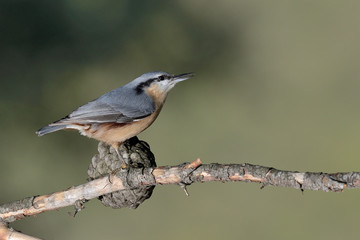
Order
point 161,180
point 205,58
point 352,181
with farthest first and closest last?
point 205,58
point 161,180
point 352,181

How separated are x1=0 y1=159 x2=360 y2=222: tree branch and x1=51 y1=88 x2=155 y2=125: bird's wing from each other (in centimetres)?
32

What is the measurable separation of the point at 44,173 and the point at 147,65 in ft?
3.07

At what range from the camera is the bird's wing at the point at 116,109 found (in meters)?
1.79

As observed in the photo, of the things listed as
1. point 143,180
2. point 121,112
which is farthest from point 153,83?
point 143,180

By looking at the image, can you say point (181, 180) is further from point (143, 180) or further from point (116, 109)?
point (116, 109)

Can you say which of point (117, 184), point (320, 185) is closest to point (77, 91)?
point (117, 184)

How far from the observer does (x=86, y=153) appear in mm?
3242

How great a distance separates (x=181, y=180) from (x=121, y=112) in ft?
1.86

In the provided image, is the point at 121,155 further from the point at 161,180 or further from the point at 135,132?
the point at 161,180

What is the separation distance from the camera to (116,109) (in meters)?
1.85

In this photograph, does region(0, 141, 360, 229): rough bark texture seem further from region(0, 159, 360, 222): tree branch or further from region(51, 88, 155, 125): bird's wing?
region(51, 88, 155, 125): bird's wing

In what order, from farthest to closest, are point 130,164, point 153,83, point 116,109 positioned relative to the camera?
point 153,83
point 116,109
point 130,164

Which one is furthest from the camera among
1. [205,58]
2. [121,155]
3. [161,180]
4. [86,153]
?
[205,58]

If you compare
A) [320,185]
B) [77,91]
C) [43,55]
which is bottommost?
[320,185]
